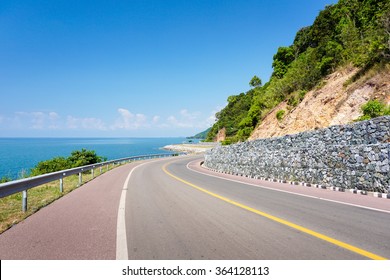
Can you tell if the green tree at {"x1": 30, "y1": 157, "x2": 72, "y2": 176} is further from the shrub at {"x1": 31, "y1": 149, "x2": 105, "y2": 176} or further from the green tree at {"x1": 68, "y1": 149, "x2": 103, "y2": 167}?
the green tree at {"x1": 68, "y1": 149, "x2": 103, "y2": 167}

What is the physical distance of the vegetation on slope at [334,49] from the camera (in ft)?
63.9

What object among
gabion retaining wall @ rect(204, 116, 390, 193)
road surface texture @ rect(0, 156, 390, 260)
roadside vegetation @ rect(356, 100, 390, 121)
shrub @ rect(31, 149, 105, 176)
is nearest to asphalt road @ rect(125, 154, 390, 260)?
road surface texture @ rect(0, 156, 390, 260)

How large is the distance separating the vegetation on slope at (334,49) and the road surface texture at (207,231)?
17.3 m

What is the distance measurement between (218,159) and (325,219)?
1838 cm

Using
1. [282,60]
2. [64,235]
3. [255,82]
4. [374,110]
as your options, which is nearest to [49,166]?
[64,235]

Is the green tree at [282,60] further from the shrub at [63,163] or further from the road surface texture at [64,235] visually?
the road surface texture at [64,235]

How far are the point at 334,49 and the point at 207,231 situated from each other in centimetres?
2852

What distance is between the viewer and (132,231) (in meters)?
4.72

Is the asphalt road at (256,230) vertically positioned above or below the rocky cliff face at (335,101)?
below

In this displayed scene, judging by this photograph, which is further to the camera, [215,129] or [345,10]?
[215,129]

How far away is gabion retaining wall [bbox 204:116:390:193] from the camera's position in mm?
8742

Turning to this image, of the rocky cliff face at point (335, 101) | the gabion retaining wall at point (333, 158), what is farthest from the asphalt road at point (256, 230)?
the rocky cliff face at point (335, 101)

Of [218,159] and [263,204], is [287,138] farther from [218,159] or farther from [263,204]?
[263,204]
